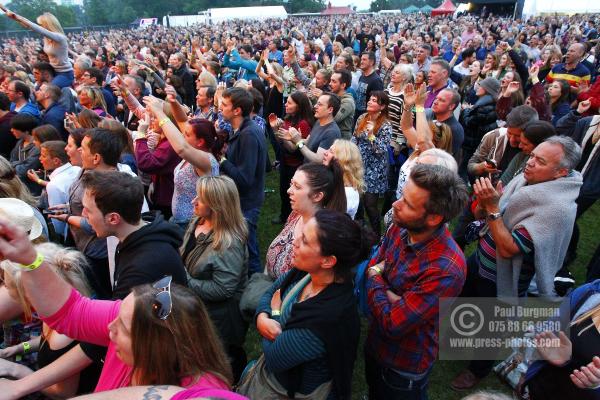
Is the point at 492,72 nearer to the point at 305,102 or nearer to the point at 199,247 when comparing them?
the point at 305,102

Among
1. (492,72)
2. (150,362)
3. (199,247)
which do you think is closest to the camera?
(150,362)

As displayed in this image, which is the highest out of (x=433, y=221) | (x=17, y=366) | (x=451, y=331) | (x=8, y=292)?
(x=433, y=221)

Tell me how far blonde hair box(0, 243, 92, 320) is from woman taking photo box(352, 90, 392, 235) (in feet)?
9.65

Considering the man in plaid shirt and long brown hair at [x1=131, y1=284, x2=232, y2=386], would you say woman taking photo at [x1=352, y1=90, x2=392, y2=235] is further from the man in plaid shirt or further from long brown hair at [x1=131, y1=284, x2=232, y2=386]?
long brown hair at [x1=131, y1=284, x2=232, y2=386]

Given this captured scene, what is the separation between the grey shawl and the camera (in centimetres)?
256

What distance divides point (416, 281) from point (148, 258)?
1416mm

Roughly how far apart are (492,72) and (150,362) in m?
8.02

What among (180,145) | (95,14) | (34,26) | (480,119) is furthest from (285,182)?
(95,14)

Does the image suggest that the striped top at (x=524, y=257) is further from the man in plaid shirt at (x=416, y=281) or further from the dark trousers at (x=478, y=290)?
the man in plaid shirt at (x=416, y=281)

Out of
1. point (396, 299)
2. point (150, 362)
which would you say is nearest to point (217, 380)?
point (150, 362)

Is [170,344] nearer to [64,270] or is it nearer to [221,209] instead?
[64,270]

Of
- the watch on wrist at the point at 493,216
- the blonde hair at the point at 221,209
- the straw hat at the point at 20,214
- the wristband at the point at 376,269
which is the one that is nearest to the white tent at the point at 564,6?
the watch on wrist at the point at 493,216

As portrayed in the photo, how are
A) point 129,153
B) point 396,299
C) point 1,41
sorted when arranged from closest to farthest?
point 396,299 < point 129,153 < point 1,41

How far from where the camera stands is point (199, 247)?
2840mm
